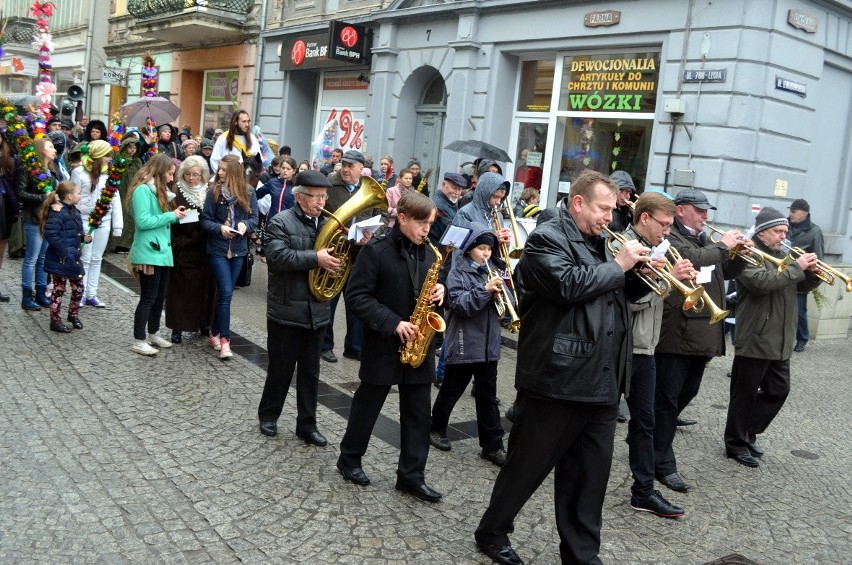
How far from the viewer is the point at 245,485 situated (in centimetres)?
498

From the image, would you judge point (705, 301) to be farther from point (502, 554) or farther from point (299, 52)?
point (299, 52)

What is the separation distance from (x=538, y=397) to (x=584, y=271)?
0.68 metres

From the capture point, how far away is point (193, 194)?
26.5 feet

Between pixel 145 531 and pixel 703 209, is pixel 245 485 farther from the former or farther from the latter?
pixel 703 209

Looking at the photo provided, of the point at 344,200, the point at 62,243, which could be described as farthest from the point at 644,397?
the point at 62,243

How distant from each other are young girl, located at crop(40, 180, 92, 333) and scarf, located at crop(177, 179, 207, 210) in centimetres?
124

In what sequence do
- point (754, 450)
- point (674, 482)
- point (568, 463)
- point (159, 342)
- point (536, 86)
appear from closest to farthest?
point (568, 463) < point (674, 482) < point (754, 450) < point (159, 342) < point (536, 86)

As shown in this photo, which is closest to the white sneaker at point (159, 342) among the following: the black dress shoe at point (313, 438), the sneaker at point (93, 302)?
the sneaker at point (93, 302)

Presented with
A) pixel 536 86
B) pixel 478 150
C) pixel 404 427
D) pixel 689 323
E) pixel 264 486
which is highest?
pixel 536 86

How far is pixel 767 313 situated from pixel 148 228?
216 inches

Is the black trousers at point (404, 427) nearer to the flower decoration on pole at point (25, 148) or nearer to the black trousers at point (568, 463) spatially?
the black trousers at point (568, 463)

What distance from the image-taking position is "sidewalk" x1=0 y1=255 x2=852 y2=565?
170 inches

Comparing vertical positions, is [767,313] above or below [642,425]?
above

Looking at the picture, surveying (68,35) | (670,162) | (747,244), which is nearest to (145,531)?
(747,244)
